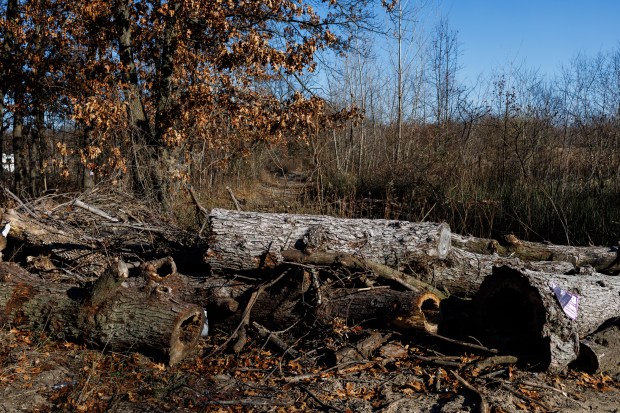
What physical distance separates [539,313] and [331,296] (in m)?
1.84

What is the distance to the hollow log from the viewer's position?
4.77m

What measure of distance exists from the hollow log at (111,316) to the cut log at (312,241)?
774 mm

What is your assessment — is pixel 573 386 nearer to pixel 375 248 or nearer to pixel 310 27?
pixel 375 248

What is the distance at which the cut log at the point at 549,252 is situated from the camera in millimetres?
6566

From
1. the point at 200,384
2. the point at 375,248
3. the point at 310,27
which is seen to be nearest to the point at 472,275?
the point at 375,248

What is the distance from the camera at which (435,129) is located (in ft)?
49.5

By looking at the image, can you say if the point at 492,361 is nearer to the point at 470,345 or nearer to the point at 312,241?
the point at 470,345

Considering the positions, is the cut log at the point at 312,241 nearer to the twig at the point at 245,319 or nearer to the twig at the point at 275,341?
the twig at the point at 245,319

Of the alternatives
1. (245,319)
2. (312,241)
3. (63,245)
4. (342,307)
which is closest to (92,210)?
(63,245)

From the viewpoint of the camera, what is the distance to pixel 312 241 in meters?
5.43

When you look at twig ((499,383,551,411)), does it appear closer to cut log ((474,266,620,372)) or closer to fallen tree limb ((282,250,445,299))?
cut log ((474,266,620,372))

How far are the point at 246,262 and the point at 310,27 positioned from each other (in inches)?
265

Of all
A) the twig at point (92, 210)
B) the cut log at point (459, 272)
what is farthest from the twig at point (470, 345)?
the twig at point (92, 210)

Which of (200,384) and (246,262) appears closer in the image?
(200,384)
